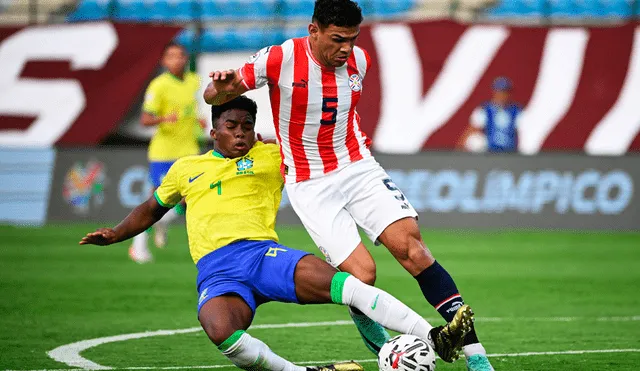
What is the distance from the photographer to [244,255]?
625 centimetres

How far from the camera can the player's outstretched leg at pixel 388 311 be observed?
577 centimetres

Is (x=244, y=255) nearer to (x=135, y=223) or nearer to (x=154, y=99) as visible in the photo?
(x=135, y=223)

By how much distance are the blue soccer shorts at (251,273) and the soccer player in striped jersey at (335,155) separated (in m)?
0.48

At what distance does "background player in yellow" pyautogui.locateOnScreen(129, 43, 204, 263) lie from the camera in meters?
13.2

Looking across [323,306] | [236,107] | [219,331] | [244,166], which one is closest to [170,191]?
[244,166]

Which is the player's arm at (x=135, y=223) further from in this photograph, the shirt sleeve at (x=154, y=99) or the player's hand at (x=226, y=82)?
the shirt sleeve at (x=154, y=99)

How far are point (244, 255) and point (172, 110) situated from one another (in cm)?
749

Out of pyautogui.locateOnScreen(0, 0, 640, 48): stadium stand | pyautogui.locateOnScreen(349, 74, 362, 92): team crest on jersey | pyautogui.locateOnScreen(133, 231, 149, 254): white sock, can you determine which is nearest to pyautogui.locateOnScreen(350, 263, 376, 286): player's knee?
pyautogui.locateOnScreen(349, 74, 362, 92): team crest on jersey

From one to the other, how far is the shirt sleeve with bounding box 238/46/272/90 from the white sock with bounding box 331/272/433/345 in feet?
4.29

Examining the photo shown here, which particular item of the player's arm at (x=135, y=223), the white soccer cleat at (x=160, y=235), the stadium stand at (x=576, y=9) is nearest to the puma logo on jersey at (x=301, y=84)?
the player's arm at (x=135, y=223)

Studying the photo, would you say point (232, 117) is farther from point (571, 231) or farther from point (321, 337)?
point (571, 231)

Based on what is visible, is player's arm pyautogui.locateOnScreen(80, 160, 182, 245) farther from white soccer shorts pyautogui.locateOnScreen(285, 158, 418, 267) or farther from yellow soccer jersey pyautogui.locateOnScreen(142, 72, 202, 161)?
yellow soccer jersey pyautogui.locateOnScreen(142, 72, 202, 161)

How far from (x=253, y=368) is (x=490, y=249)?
29.9ft

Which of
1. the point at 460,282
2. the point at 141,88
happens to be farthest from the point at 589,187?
the point at 141,88
